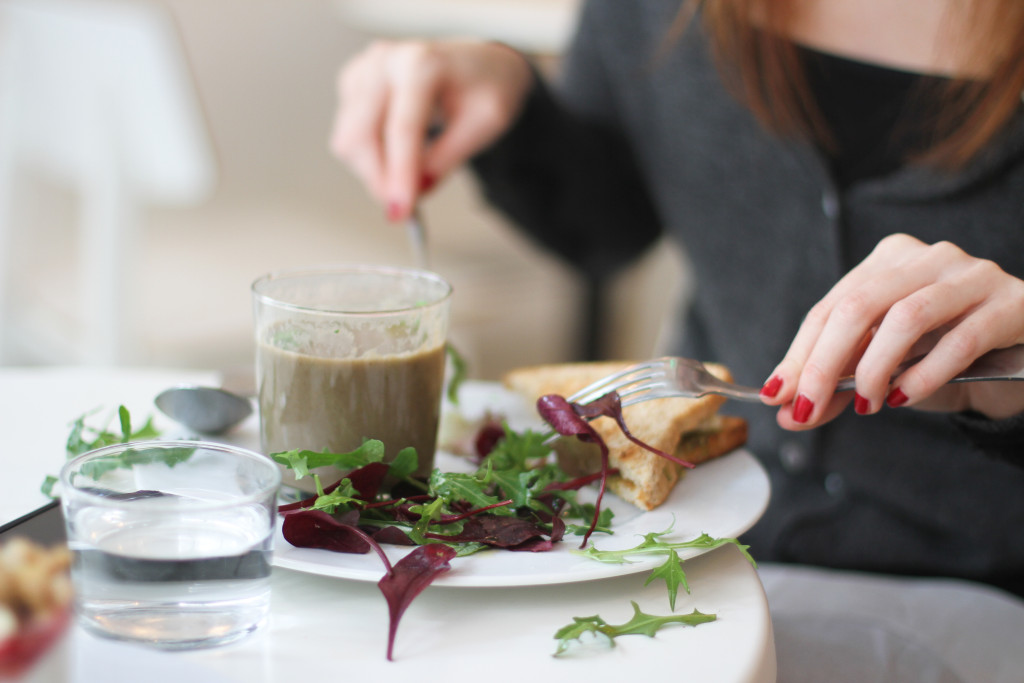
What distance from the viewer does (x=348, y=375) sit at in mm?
655

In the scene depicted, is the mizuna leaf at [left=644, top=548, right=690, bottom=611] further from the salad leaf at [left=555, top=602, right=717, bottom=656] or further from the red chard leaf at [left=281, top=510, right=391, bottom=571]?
the red chard leaf at [left=281, top=510, right=391, bottom=571]

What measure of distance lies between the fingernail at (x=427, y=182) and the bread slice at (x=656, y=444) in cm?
42

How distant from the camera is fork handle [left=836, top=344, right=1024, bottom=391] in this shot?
0.64 metres

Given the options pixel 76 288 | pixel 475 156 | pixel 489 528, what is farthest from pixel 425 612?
pixel 76 288

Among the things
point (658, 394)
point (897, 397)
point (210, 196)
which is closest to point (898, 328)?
point (897, 397)

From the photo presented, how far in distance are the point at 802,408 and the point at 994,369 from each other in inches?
6.1

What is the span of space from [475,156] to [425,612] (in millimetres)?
917

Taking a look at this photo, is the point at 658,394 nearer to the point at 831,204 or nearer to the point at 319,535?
the point at 319,535

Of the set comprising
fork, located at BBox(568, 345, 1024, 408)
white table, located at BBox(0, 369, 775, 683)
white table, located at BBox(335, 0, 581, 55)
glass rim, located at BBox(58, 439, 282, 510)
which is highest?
white table, located at BBox(335, 0, 581, 55)

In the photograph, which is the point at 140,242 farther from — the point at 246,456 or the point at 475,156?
the point at 246,456

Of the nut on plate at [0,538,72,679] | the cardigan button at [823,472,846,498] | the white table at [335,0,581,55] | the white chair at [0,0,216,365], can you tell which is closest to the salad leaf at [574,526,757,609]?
the nut on plate at [0,538,72,679]

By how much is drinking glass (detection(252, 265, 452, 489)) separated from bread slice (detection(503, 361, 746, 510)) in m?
0.13

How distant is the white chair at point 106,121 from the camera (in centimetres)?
189

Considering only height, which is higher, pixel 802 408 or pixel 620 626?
pixel 802 408
